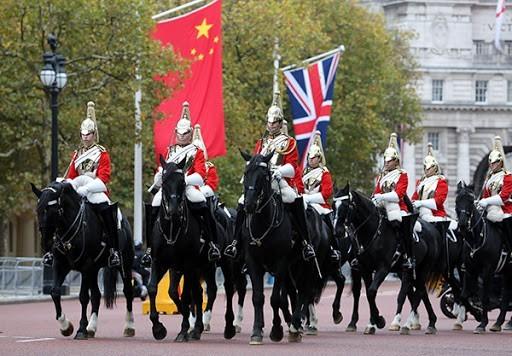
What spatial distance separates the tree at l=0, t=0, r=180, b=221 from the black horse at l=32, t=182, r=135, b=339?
23.6 meters

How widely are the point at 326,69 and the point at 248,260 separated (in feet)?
117

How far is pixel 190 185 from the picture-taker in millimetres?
27469

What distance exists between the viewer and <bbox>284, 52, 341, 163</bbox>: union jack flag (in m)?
59.5

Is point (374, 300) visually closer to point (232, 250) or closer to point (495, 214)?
point (495, 214)

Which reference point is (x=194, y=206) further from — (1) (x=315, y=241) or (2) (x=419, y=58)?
(2) (x=419, y=58)

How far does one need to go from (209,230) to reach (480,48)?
11466 centimetres

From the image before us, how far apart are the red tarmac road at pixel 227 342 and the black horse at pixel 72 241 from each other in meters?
0.31

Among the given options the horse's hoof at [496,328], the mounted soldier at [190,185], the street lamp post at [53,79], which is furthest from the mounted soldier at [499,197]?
the street lamp post at [53,79]

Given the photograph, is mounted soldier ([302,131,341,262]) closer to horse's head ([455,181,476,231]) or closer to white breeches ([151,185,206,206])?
horse's head ([455,181,476,231])

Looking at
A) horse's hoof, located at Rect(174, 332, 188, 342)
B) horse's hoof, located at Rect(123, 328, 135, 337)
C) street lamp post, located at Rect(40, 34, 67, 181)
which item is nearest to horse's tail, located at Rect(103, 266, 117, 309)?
horse's hoof, located at Rect(123, 328, 135, 337)

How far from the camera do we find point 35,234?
83.9 meters

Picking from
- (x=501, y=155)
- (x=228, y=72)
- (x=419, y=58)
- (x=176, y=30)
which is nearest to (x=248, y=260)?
(x=501, y=155)

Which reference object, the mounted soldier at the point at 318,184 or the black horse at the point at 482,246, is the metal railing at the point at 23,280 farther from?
the black horse at the point at 482,246

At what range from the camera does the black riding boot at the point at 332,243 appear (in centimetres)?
3023
